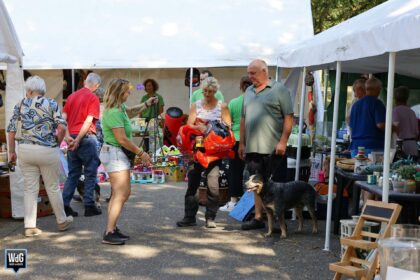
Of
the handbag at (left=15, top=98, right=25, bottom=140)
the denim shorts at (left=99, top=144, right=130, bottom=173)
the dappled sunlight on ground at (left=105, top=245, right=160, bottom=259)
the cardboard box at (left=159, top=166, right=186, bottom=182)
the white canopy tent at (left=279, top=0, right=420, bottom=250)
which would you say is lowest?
the dappled sunlight on ground at (left=105, top=245, right=160, bottom=259)

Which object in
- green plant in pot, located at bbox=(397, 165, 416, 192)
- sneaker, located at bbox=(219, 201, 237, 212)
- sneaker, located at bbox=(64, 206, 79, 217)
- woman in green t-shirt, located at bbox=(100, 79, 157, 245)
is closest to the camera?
green plant in pot, located at bbox=(397, 165, 416, 192)

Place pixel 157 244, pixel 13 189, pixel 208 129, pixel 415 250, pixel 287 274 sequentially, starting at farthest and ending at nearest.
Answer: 1. pixel 13 189
2. pixel 208 129
3. pixel 157 244
4. pixel 287 274
5. pixel 415 250

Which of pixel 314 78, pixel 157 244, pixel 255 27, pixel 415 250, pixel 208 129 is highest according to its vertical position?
pixel 255 27

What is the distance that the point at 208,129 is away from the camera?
23.8 feet

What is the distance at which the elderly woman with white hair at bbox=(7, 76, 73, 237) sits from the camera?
6762 millimetres

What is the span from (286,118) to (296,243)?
136cm

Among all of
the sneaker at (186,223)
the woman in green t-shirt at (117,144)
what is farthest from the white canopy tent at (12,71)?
the sneaker at (186,223)

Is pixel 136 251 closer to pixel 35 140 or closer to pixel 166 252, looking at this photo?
pixel 166 252

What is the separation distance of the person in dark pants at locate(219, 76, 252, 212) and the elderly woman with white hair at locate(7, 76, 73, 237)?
275 centimetres

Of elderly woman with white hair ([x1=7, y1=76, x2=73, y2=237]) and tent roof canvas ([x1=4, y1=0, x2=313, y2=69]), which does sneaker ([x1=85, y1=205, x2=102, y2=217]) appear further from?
tent roof canvas ([x1=4, y1=0, x2=313, y2=69])

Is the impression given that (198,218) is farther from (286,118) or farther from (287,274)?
(287,274)

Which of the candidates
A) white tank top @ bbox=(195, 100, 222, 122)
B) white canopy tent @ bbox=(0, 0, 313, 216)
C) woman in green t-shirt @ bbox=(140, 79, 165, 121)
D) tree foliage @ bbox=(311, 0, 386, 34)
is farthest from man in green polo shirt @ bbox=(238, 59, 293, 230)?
tree foliage @ bbox=(311, 0, 386, 34)

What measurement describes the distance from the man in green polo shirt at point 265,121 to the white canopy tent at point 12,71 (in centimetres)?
273

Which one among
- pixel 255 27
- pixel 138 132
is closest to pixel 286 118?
pixel 138 132
